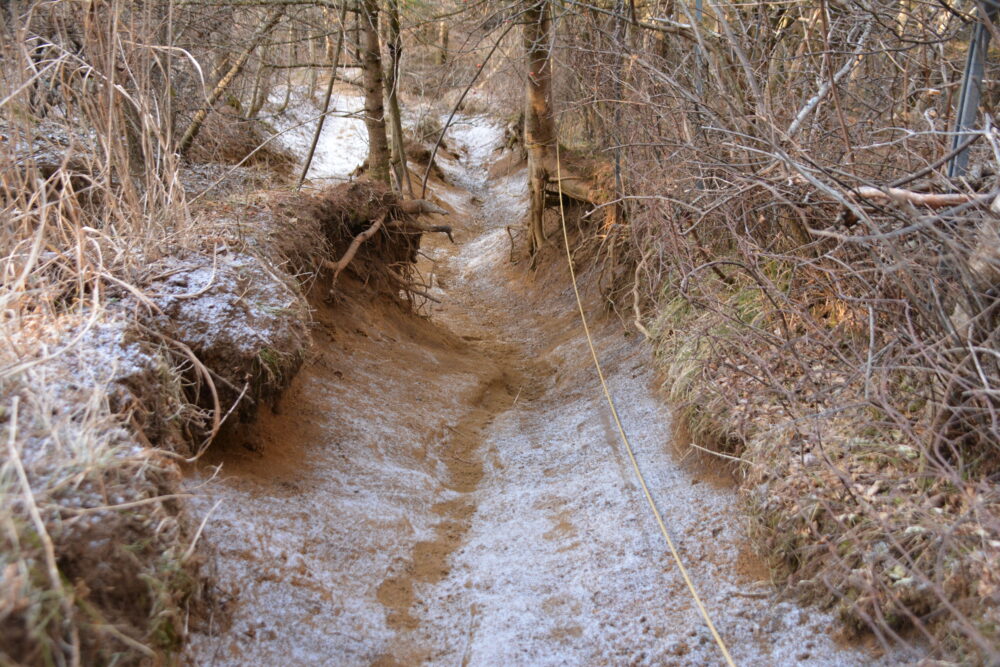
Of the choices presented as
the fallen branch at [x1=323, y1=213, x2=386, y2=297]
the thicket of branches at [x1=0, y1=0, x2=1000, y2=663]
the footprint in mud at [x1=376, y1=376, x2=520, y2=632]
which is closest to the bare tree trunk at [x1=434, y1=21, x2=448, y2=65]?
the fallen branch at [x1=323, y1=213, x2=386, y2=297]

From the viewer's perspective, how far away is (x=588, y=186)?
10.2 meters

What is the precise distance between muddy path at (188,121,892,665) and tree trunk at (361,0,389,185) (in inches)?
124

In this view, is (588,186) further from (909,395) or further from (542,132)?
(909,395)

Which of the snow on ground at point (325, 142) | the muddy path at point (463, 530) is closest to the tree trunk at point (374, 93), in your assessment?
the muddy path at point (463, 530)

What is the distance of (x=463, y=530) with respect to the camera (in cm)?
470

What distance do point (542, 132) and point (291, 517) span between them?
800 cm

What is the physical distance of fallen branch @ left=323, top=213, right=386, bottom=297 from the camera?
23.0ft

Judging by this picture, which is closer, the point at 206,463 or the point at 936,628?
the point at 936,628

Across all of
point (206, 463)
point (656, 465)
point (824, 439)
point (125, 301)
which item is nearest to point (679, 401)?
point (656, 465)

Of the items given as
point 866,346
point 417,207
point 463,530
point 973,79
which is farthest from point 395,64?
point 973,79

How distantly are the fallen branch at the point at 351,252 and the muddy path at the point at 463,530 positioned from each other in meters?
0.37

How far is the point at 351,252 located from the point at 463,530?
11.6 feet

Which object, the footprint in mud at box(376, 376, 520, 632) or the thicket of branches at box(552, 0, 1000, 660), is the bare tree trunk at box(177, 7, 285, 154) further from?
the thicket of branches at box(552, 0, 1000, 660)

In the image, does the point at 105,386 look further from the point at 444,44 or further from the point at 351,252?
the point at 444,44
